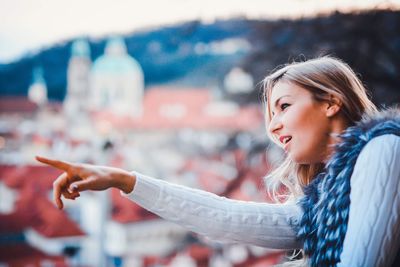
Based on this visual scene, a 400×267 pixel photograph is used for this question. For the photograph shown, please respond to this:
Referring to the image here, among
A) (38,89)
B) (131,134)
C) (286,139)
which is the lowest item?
(286,139)

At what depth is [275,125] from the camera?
0.70 m

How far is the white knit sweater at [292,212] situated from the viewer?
0.53 m

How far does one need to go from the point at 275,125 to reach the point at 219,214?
0.14 m

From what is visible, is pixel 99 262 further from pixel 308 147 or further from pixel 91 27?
pixel 308 147

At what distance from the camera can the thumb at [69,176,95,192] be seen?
21.9 inches

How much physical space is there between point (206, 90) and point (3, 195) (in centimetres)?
193

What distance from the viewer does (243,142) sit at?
179 inches

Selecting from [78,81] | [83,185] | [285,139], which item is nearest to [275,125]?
[285,139]

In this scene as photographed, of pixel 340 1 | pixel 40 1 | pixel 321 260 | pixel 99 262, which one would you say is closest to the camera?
pixel 321 260

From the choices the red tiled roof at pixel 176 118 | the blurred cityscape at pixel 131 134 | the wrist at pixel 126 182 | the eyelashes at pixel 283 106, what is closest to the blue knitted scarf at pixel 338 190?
the eyelashes at pixel 283 106

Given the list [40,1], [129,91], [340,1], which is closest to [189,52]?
[129,91]

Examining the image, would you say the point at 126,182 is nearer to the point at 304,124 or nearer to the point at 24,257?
the point at 304,124

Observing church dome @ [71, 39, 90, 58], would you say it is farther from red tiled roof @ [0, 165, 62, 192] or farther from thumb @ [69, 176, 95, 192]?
thumb @ [69, 176, 95, 192]

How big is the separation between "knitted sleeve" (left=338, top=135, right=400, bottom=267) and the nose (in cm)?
17
